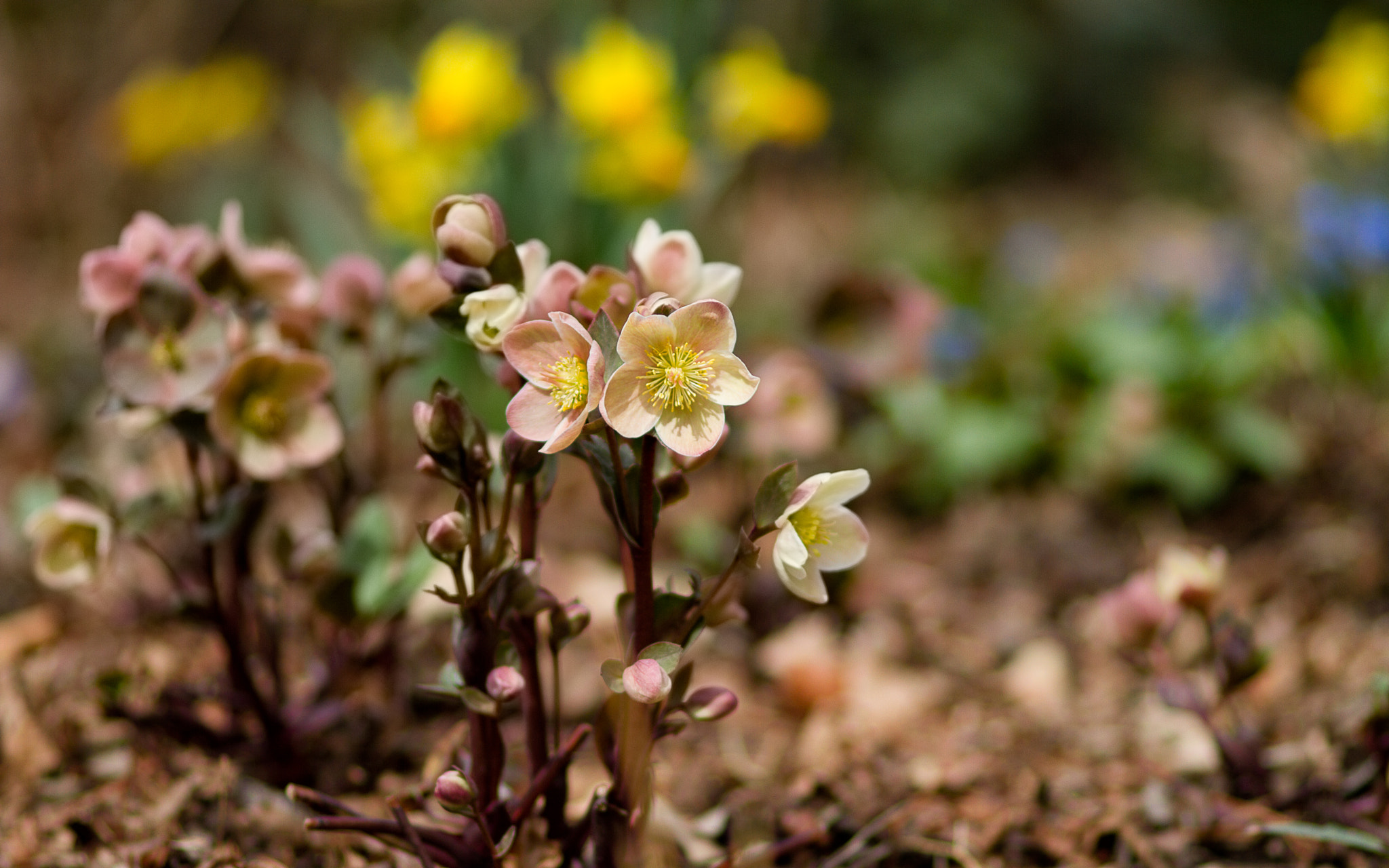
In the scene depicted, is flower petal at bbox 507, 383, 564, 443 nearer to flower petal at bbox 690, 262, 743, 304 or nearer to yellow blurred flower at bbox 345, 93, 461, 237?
flower petal at bbox 690, 262, 743, 304

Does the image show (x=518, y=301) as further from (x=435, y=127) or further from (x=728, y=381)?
(x=435, y=127)

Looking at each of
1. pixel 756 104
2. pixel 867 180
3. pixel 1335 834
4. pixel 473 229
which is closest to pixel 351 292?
pixel 473 229

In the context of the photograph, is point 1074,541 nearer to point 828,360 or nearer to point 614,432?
point 828,360

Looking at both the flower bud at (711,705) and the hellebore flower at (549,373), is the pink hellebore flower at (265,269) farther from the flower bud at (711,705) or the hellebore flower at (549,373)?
the flower bud at (711,705)

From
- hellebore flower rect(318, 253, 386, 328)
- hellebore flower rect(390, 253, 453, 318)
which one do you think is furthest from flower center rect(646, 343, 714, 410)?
hellebore flower rect(318, 253, 386, 328)

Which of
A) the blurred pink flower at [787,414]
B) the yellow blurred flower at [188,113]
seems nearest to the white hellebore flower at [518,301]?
the blurred pink flower at [787,414]

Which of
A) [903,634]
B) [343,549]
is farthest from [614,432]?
[903,634]

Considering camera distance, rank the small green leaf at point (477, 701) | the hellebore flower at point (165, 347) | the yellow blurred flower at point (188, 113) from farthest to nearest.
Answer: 1. the yellow blurred flower at point (188, 113)
2. the hellebore flower at point (165, 347)
3. the small green leaf at point (477, 701)

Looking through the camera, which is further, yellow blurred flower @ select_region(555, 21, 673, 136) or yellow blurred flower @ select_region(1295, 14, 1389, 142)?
yellow blurred flower @ select_region(1295, 14, 1389, 142)
